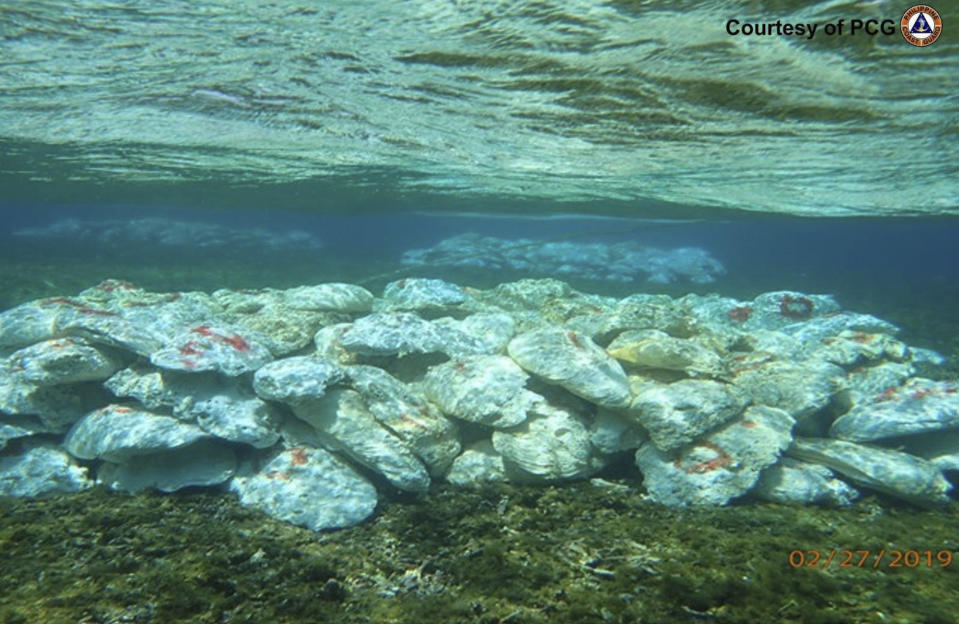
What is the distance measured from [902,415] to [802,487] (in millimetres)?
1719

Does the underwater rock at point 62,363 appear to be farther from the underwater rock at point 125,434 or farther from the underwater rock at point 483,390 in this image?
the underwater rock at point 483,390

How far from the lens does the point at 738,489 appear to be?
490cm

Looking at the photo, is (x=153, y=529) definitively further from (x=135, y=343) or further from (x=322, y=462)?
(x=135, y=343)

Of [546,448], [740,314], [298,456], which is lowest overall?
[740,314]

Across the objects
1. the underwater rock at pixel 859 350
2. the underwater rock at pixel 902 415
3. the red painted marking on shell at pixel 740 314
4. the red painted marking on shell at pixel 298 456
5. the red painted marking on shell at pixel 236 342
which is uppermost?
the red painted marking on shell at pixel 236 342

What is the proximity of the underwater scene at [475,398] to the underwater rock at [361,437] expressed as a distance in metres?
0.04

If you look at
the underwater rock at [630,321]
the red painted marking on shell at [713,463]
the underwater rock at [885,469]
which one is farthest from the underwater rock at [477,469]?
the underwater rock at [885,469]

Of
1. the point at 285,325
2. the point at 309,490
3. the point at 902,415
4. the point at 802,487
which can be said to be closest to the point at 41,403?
the point at 285,325

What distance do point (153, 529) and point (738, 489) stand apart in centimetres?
526

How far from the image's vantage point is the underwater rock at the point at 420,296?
385 inches

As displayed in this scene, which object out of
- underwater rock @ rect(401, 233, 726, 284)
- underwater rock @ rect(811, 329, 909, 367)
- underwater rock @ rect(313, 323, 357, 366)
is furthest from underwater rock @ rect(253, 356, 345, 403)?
underwater rock @ rect(401, 233, 726, 284)

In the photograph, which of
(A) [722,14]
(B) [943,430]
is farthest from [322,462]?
(B) [943,430]

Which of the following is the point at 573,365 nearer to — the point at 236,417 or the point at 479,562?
the point at 479,562

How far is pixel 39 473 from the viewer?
504 cm
